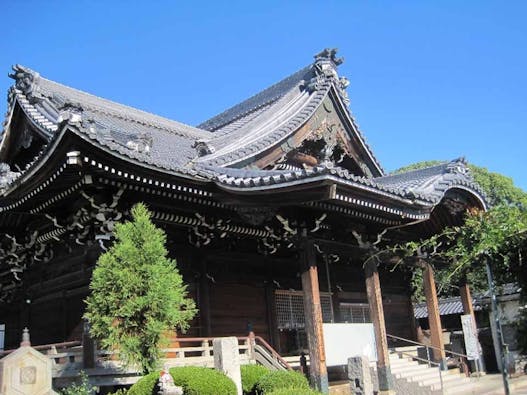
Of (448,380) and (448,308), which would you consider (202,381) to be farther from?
(448,308)

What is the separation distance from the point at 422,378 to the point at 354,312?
3.54m

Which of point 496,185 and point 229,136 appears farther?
point 496,185

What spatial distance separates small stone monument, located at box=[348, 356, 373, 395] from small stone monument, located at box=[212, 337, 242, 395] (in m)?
2.50

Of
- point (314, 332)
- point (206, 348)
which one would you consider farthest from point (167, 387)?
point (314, 332)

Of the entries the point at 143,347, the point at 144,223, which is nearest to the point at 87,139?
the point at 144,223

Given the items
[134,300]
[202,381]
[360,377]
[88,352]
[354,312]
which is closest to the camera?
[202,381]

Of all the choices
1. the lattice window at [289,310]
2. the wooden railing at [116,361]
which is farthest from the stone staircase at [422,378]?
the wooden railing at [116,361]

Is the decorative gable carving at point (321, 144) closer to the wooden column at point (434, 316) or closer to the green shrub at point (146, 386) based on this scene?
the wooden column at point (434, 316)

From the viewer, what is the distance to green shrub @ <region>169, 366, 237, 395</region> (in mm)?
8844

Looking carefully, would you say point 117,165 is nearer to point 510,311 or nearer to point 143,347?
point 143,347

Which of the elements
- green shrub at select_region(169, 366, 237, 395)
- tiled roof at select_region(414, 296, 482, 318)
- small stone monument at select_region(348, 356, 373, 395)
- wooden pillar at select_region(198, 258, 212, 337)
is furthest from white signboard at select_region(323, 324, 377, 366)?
tiled roof at select_region(414, 296, 482, 318)

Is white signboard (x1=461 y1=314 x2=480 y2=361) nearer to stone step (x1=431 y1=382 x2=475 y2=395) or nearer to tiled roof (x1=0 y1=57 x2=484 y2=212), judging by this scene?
stone step (x1=431 y1=382 x2=475 y2=395)

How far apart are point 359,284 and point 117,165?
11010 mm

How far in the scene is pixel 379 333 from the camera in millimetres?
13773
